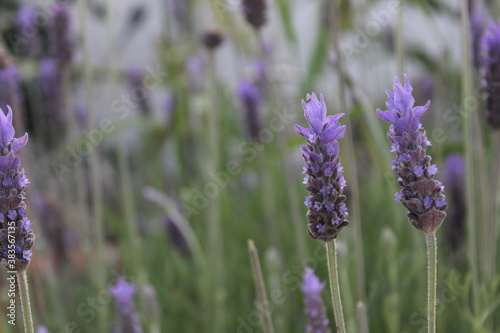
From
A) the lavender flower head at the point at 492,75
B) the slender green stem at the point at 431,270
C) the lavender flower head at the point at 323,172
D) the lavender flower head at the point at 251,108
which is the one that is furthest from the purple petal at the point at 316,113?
the lavender flower head at the point at 251,108

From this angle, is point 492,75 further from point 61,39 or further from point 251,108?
point 61,39

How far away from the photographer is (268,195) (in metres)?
1.25

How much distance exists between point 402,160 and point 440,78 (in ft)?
3.11

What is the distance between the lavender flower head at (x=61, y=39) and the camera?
117 centimetres

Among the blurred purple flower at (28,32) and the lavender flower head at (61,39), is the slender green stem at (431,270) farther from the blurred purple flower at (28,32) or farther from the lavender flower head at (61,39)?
A: the blurred purple flower at (28,32)

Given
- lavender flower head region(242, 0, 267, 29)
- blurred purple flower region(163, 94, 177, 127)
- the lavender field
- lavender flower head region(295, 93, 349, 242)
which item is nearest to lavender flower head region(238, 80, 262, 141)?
the lavender field

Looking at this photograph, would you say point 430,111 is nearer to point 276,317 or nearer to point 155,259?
point 155,259

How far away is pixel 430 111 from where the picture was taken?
1.87m

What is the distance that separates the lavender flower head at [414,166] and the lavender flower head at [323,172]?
1.6 inches

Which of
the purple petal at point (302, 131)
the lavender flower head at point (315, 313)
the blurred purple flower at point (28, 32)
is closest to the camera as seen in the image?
the purple petal at point (302, 131)

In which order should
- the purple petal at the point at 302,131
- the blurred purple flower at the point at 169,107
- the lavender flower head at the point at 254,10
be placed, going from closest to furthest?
1. the purple petal at the point at 302,131
2. the lavender flower head at the point at 254,10
3. the blurred purple flower at the point at 169,107

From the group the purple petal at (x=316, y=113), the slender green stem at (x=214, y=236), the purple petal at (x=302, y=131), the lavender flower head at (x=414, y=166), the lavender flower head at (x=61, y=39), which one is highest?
the lavender flower head at (x=61, y=39)

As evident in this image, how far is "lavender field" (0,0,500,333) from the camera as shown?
536 millimetres

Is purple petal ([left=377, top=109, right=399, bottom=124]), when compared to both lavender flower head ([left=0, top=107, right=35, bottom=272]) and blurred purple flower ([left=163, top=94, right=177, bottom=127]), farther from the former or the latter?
blurred purple flower ([left=163, top=94, right=177, bottom=127])
